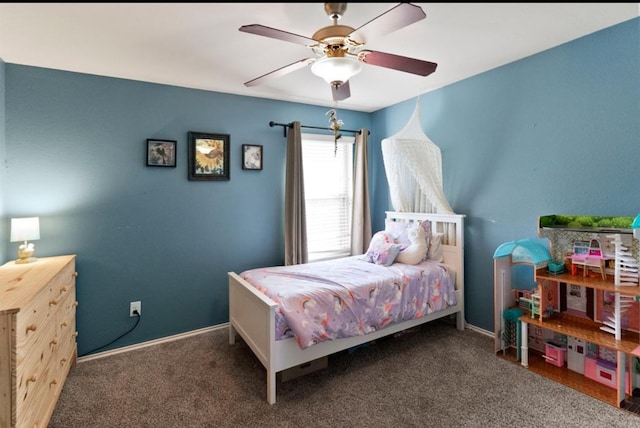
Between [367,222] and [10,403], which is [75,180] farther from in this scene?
[367,222]

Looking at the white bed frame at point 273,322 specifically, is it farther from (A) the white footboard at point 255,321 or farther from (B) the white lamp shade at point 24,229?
(B) the white lamp shade at point 24,229

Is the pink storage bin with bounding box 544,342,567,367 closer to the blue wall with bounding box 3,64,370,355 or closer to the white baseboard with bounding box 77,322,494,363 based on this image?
the white baseboard with bounding box 77,322,494,363

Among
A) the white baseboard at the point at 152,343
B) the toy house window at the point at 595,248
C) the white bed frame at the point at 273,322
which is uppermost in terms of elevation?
the toy house window at the point at 595,248

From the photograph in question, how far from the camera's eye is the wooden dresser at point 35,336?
1.54 metres

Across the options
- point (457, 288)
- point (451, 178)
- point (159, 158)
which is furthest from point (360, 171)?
point (159, 158)

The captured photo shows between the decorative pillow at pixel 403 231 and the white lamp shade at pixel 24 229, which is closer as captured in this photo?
the white lamp shade at pixel 24 229

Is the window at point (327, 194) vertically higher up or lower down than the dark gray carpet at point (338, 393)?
higher up

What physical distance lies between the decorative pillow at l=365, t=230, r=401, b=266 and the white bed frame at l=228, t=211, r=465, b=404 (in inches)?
20.2

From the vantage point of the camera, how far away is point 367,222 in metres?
4.28

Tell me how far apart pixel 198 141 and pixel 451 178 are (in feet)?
8.92

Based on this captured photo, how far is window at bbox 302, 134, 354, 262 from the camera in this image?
414 cm

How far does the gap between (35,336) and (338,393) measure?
1.88 m

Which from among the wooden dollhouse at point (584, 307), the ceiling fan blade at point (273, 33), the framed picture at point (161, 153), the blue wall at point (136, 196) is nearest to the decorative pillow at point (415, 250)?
the wooden dollhouse at point (584, 307)

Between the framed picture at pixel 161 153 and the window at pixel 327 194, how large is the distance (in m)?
1.48
